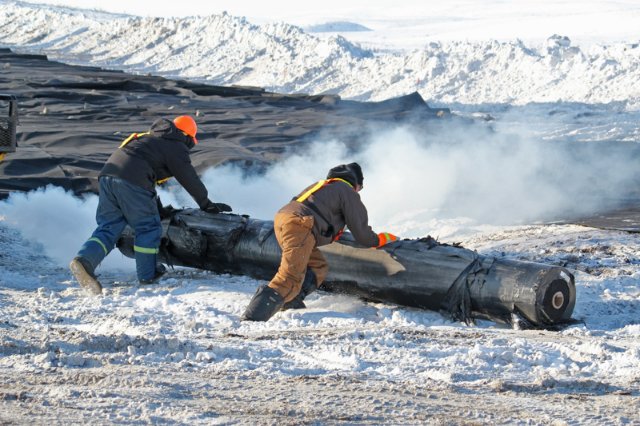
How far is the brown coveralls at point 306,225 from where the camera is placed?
6617mm

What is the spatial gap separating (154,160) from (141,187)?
246mm

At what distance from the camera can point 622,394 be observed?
457 cm

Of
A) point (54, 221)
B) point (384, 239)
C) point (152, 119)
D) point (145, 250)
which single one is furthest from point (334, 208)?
point (152, 119)

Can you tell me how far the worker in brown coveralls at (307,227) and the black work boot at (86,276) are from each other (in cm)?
160

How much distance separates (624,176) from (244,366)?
10266mm

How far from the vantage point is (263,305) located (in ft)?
21.5

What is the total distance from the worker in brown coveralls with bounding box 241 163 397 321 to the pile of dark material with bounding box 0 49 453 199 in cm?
528

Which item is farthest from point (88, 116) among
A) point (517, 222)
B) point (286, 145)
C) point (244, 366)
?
point (244, 366)

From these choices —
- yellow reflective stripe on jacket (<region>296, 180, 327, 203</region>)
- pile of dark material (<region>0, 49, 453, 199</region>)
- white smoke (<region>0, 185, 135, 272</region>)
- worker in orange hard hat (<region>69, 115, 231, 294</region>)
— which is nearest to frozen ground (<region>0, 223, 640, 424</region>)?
worker in orange hard hat (<region>69, 115, 231, 294</region>)

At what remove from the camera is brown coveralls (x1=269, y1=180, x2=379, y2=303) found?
21.7 feet

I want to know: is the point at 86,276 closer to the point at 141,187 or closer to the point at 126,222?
the point at 126,222

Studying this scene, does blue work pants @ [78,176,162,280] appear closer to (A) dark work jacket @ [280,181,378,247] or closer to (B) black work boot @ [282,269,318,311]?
(B) black work boot @ [282,269,318,311]

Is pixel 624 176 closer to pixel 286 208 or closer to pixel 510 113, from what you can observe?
pixel 286 208

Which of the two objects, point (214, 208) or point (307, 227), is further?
point (214, 208)
